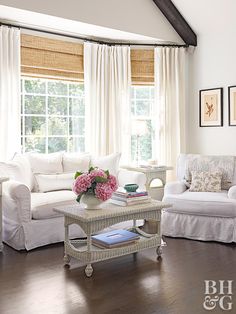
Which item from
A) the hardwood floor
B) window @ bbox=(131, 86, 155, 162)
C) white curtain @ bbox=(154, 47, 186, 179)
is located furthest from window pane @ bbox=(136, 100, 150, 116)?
the hardwood floor

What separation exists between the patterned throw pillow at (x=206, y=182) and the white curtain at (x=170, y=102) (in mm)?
1273

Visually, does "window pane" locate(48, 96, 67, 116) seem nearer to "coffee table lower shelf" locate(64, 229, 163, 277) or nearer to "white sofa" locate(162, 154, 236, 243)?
"white sofa" locate(162, 154, 236, 243)

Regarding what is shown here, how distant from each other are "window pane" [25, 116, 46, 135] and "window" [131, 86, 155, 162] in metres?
1.42

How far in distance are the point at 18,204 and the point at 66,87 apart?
7.81ft

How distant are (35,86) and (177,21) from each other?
2272 mm

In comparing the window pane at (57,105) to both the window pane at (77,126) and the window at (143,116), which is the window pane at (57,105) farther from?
the window at (143,116)

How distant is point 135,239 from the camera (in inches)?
149

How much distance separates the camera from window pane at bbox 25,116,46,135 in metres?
5.65

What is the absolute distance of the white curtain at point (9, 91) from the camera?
199 inches

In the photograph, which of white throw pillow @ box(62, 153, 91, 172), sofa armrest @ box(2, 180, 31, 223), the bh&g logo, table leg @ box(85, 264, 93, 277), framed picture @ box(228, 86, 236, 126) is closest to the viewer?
the bh&g logo

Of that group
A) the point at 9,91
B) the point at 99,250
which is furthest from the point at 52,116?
the point at 99,250

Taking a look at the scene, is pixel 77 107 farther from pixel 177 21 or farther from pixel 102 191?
pixel 102 191

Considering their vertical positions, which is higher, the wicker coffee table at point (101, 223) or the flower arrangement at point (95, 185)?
the flower arrangement at point (95, 185)

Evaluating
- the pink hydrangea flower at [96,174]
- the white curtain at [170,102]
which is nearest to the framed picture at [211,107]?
the white curtain at [170,102]
